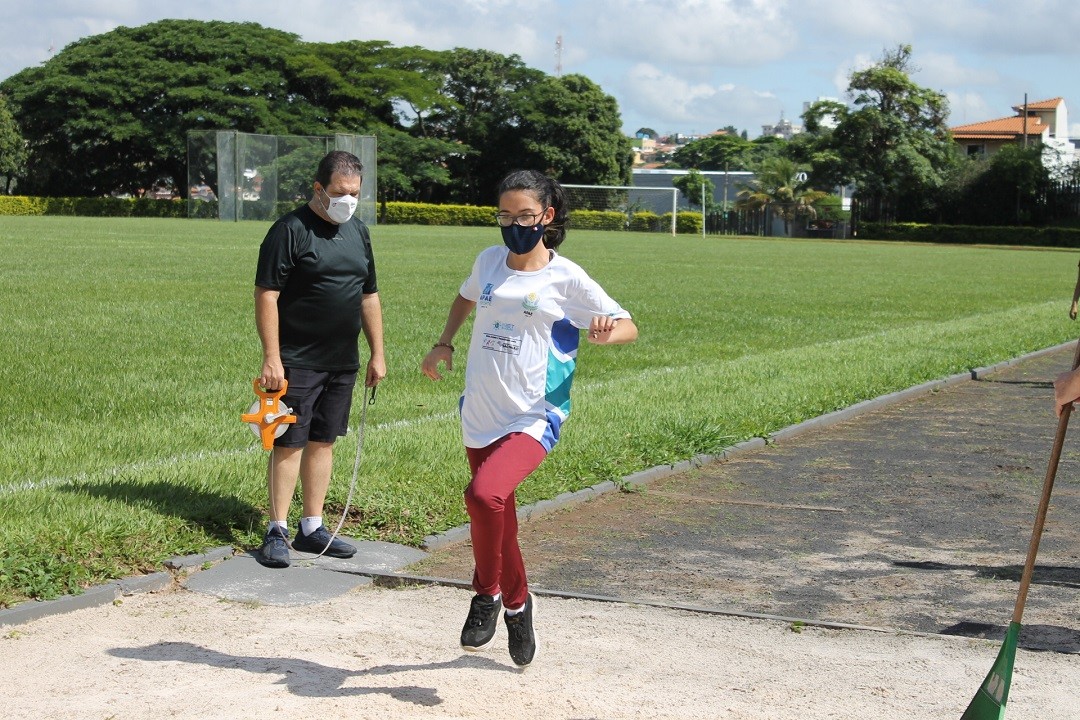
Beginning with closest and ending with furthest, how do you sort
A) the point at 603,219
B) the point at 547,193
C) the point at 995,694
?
the point at 995,694 < the point at 547,193 < the point at 603,219

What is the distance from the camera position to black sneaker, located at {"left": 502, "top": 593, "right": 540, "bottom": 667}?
4320 millimetres

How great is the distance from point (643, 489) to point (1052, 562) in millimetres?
2338

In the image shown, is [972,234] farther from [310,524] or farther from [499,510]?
[499,510]

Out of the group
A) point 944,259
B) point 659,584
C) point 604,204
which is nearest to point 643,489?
point 659,584

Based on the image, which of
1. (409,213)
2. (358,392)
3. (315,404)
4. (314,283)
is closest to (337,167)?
(314,283)

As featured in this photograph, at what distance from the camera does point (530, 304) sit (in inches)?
171

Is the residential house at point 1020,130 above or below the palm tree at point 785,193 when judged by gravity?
above

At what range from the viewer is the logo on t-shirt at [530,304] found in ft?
14.2

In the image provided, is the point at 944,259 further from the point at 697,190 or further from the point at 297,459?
the point at 697,190

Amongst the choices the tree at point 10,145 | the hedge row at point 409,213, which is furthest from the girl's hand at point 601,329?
the tree at point 10,145

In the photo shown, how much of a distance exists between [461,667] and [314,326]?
1971 mm

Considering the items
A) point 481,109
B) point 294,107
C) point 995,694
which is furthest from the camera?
point 481,109

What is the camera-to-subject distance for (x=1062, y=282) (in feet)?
102

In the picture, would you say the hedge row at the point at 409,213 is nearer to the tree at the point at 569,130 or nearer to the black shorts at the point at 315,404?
the tree at the point at 569,130
